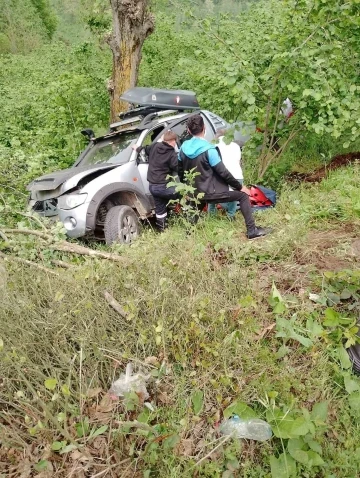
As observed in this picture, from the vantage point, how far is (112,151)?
6.65 metres

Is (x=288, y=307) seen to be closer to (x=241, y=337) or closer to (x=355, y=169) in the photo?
(x=241, y=337)

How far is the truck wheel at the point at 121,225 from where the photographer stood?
17.7 ft

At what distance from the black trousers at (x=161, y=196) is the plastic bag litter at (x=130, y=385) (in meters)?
3.34

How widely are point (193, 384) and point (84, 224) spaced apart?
3.38 m

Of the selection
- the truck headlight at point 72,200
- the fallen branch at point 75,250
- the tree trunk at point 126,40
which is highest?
the tree trunk at point 126,40

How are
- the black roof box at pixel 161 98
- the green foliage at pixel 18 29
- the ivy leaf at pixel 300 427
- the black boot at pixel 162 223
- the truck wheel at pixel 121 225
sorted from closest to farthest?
the ivy leaf at pixel 300 427 < the truck wheel at pixel 121 225 < the black boot at pixel 162 223 < the black roof box at pixel 161 98 < the green foliage at pixel 18 29

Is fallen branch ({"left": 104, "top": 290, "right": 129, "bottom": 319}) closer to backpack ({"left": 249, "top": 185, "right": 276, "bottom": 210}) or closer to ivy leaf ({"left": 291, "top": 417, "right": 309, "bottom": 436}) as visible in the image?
ivy leaf ({"left": 291, "top": 417, "right": 309, "bottom": 436})

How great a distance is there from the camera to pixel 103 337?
2.77 meters

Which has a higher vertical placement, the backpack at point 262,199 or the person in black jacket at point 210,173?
the person in black jacket at point 210,173

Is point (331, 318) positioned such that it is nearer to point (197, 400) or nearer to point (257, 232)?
point (197, 400)

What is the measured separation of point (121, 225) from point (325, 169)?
3.66 m

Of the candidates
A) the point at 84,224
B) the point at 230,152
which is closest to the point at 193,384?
the point at 84,224

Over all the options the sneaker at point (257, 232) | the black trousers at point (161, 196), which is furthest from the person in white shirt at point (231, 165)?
the sneaker at point (257, 232)

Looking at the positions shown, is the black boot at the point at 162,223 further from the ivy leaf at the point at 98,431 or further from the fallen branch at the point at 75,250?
the ivy leaf at the point at 98,431
